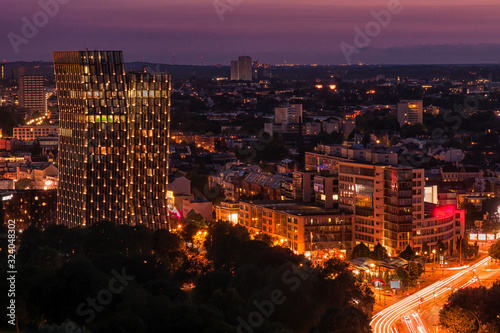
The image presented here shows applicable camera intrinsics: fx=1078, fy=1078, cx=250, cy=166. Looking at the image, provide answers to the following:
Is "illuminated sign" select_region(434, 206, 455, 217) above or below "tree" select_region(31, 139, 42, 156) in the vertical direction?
below

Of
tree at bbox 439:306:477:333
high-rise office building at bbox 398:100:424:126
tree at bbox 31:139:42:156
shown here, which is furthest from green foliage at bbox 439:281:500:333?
high-rise office building at bbox 398:100:424:126

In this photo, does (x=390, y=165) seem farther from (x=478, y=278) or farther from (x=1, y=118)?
(x=1, y=118)

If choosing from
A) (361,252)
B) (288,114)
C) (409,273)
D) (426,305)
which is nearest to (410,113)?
(288,114)

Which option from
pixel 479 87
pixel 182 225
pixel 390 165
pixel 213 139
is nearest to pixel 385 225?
pixel 390 165

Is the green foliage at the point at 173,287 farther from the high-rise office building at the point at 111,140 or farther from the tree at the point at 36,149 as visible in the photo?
the tree at the point at 36,149

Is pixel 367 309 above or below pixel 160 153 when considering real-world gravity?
below

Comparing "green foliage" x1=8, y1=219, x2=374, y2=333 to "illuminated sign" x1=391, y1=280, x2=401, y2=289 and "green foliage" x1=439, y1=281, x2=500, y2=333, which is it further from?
"illuminated sign" x1=391, y1=280, x2=401, y2=289
